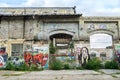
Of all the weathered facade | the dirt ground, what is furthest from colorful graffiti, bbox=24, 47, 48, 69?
the dirt ground

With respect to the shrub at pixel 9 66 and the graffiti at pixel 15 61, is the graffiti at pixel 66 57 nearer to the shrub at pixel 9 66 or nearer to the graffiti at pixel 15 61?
the graffiti at pixel 15 61

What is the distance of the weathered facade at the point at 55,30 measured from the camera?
25.7 metres

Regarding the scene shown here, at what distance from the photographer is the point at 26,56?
25.7 metres

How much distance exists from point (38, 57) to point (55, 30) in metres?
3.30

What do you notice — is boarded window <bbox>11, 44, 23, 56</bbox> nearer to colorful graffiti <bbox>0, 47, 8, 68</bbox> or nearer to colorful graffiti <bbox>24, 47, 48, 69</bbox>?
colorful graffiti <bbox>24, 47, 48, 69</bbox>

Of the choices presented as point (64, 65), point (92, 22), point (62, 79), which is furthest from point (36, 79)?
point (92, 22)

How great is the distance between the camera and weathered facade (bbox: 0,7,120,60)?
1013 inches

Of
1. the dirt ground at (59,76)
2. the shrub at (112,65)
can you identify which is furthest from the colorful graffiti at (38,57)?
the dirt ground at (59,76)

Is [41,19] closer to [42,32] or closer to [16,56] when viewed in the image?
[42,32]

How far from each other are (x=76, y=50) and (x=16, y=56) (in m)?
6.18

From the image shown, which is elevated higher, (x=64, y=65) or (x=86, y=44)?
(x=86, y=44)

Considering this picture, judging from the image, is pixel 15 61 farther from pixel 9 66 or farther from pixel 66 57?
pixel 66 57

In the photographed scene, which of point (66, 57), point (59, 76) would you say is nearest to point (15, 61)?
point (66, 57)

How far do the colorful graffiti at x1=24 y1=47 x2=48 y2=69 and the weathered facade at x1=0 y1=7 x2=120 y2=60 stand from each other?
1.77ft
